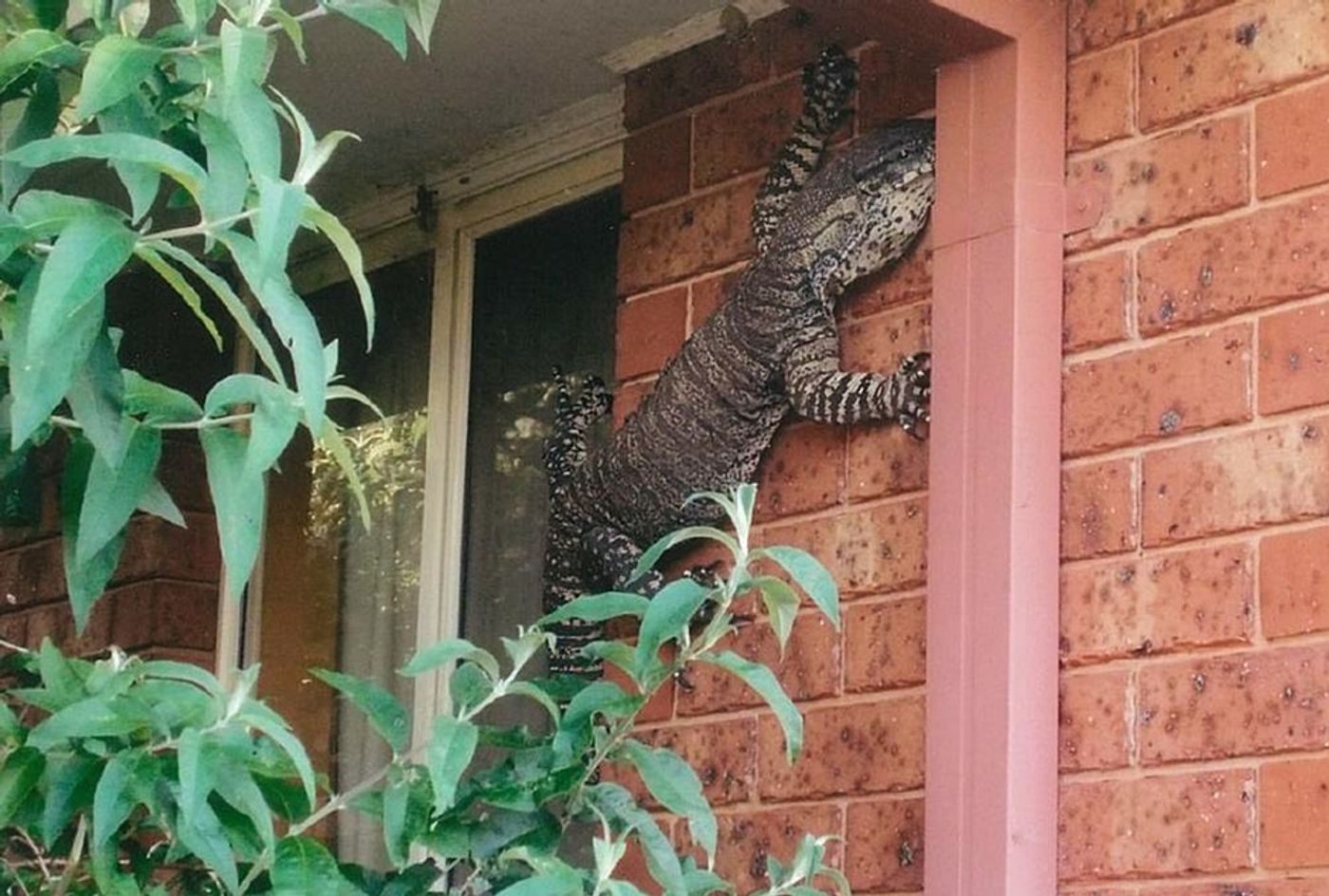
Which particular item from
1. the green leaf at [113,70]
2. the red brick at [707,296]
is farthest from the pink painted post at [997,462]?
the green leaf at [113,70]

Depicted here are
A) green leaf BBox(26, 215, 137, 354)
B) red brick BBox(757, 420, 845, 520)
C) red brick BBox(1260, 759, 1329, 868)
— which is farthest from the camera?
red brick BBox(757, 420, 845, 520)

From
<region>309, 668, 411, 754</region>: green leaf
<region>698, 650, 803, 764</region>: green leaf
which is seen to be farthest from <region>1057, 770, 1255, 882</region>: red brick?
<region>309, 668, 411, 754</region>: green leaf

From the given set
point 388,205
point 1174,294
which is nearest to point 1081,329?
point 1174,294

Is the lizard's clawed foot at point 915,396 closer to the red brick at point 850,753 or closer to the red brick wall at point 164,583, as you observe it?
the red brick at point 850,753

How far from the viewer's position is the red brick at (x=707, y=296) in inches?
157

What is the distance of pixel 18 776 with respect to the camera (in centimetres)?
195

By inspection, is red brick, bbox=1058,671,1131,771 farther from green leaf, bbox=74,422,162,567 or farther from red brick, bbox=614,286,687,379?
green leaf, bbox=74,422,162,567

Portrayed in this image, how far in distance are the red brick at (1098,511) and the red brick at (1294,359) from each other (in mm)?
249

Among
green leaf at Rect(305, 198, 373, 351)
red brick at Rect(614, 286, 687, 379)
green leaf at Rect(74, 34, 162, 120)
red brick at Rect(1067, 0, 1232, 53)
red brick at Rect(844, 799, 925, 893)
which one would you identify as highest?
red brick at Rect(1067, 0, 1232, 53)

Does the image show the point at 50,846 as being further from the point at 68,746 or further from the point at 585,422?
the point at 585,422

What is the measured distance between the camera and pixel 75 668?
6.67ft

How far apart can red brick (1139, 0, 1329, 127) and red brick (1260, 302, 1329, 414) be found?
329mm

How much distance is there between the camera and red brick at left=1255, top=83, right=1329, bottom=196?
298 centimetres

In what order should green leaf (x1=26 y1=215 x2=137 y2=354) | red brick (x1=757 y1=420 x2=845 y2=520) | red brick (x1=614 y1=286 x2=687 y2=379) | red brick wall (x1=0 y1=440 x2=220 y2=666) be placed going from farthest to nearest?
red brick wall (x1=0 y1=440 x2=220 y2=666) → red brick (x1=614 y1=286 x2=687 y2=379) → red brick (x1=757 y1=420 x2=845 y2=520) → green leaf (x1=26 y1=215 x2=137 y2=354)
